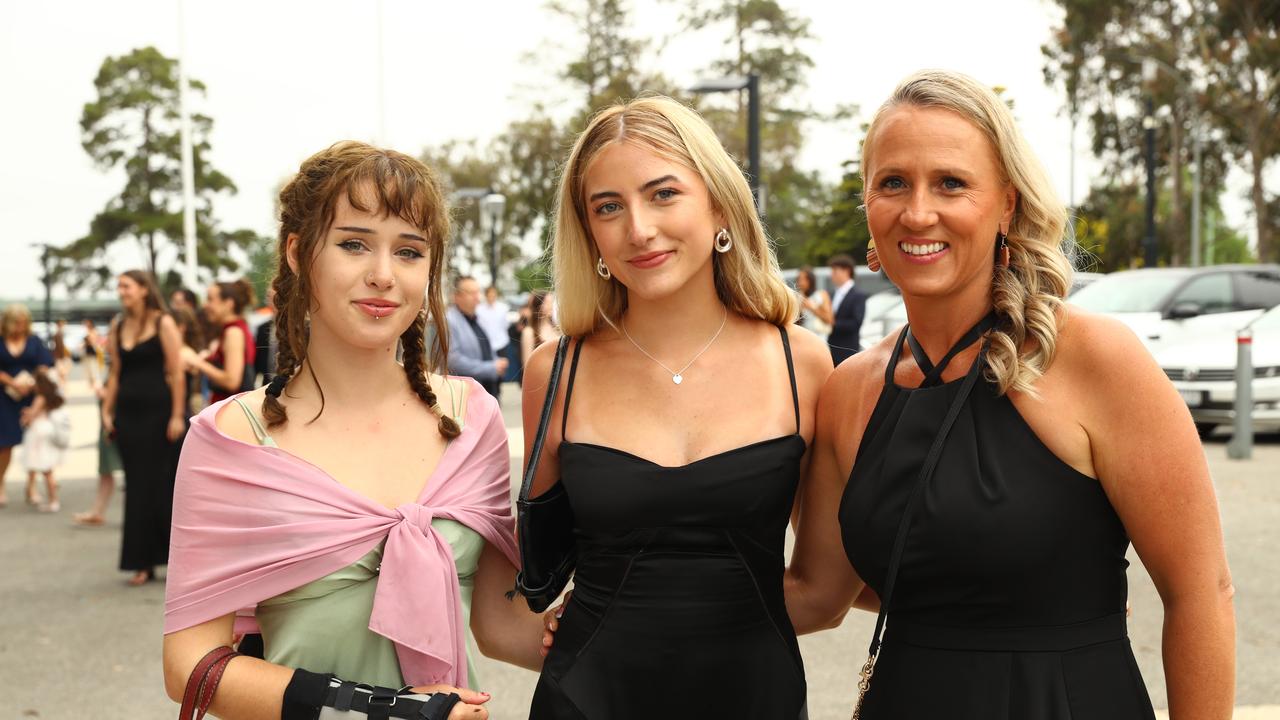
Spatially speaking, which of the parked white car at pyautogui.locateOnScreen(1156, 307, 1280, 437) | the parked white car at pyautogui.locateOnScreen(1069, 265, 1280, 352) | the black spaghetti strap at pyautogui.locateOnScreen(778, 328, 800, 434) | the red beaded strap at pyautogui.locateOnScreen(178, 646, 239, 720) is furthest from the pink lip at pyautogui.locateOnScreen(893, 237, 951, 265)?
the parked white car at pyautogui.locateOnScreen(1069, 265, 1280, 352)

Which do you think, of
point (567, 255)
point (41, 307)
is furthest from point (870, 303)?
point (41, 307)

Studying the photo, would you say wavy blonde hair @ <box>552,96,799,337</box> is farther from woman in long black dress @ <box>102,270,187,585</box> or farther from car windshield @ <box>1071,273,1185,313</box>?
car windshield @ <box>1071,273,1185,313</box>

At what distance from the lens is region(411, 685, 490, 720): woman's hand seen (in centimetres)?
211

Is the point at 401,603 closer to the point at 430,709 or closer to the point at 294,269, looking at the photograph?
the point at 430,709

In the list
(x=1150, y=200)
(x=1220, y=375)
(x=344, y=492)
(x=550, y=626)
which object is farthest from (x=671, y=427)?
(x=1150, y=200)

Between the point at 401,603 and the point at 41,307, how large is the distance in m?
94.2

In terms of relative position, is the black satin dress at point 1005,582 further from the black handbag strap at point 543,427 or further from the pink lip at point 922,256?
the black handbag strap at point 543,427

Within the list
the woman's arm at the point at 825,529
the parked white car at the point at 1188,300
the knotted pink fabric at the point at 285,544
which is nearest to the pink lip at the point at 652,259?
the woman's arm at the point at 825,529

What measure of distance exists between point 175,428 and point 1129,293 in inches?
429

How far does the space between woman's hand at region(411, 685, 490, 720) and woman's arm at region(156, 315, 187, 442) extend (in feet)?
21.7

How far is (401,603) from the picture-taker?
216 centimetres

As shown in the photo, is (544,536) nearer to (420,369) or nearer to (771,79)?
(420,369)

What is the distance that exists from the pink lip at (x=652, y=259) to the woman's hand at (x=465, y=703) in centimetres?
101

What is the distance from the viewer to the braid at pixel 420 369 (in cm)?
237
